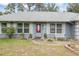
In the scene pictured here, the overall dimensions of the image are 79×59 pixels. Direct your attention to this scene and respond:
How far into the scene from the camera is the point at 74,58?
16.1 feet

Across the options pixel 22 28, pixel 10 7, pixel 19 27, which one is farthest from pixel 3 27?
pixel 10 7

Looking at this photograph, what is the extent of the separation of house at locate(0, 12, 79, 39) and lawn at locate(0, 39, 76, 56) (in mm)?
644

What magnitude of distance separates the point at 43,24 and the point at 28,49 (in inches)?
Result: 85.2

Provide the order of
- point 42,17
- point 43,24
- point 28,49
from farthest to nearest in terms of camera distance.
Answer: point 43,24 → point 42,17 → point 28,49

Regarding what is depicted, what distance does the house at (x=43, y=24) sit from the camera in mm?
6734

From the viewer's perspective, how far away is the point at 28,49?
5645 millimetres

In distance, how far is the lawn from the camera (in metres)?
5.40

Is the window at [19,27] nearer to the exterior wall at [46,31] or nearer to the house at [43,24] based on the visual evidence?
the house at [43,24]

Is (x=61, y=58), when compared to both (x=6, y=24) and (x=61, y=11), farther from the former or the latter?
(x=6, y=24)

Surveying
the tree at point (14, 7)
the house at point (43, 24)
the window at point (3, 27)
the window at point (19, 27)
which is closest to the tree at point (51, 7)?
the house at point (43, 24)

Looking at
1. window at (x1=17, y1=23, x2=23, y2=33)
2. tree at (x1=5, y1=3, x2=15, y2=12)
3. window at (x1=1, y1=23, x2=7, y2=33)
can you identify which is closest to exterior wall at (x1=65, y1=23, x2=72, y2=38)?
window at (x1=17, y1=23, x2=23, y2=33)

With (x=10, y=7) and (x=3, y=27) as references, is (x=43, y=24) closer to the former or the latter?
(x=3, y=27)

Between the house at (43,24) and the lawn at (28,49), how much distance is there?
644 millimetres

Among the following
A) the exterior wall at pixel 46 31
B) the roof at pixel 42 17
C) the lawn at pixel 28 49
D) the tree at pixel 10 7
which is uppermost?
the tree at pixel 10 7
